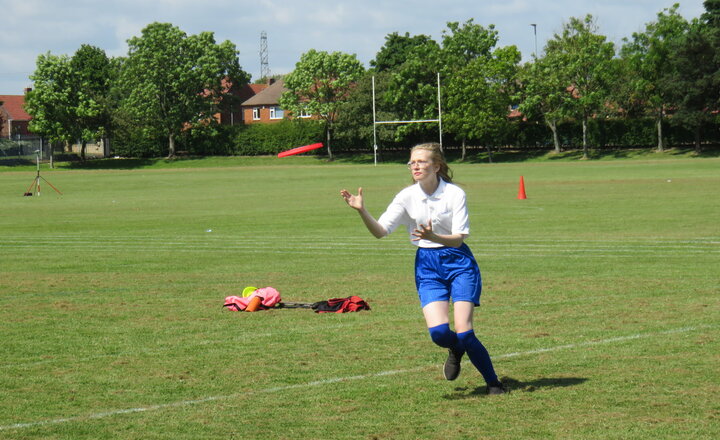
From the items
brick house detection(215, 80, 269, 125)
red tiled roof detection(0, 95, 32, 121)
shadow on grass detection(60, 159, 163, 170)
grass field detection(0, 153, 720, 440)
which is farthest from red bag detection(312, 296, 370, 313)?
red tiled roof detection(0, 95, 32, 121)

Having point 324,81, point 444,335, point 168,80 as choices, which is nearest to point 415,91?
point 324,81

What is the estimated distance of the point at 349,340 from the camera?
32.6 feet

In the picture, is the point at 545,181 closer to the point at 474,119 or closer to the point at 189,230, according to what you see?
the point at 189,230

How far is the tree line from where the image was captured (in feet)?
301

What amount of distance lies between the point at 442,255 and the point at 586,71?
93146 millimetres

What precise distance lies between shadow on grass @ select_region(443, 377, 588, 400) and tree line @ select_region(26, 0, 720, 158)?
271ft

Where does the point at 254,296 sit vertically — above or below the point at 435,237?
below

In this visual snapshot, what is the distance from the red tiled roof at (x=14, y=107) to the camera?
147900mm

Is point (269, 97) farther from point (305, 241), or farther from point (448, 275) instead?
point (448, 275)

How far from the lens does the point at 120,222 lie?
1141 inches

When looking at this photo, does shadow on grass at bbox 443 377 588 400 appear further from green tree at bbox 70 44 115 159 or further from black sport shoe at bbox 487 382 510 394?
green tree at bbox 70 44 115 159

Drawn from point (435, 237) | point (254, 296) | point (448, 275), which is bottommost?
point (254, 296)

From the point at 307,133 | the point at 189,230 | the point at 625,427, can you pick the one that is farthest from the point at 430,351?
the point at 307,133

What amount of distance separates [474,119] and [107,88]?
170ft
